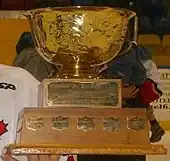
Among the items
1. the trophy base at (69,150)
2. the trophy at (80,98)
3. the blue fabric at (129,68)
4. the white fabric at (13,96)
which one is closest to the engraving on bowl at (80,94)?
the trophy at (80,98)

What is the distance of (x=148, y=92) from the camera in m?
2.40

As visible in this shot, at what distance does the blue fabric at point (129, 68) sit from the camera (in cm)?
213

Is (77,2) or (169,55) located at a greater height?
(77,2)

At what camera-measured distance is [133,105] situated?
2320 millimetres

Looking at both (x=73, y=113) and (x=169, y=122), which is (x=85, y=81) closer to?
(x=73, y=113)

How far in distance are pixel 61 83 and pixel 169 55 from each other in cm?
224

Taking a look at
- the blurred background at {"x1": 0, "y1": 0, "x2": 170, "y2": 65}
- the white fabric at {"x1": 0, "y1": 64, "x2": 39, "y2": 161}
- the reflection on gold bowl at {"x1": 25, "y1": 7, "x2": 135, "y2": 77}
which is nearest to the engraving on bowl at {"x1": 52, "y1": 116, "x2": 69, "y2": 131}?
the reflection on gold bowl at {"x1": 25, "y1": 7, "x2": 135, "y2": 77}

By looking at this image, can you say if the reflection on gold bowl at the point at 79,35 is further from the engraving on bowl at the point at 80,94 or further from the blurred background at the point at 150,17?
the blurred background at the point at 150,17

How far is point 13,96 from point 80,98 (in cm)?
28

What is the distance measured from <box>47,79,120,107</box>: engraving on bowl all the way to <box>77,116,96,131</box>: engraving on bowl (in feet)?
0.12

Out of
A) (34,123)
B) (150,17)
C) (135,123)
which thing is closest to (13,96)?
(34,123)

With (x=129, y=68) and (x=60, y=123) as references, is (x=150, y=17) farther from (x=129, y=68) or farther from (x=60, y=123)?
(x=60, y=123)

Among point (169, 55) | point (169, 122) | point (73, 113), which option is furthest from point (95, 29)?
point (169, 55)

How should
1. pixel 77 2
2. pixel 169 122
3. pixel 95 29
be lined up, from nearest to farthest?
1. pixel 95 29
2. pixel 169 122
3. pixel 77 2
